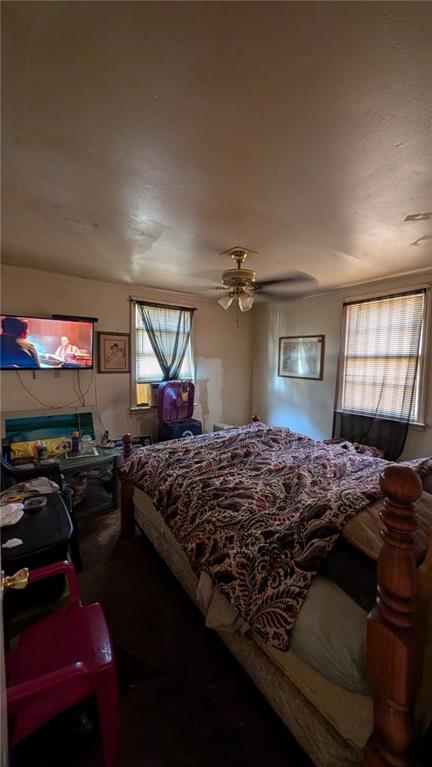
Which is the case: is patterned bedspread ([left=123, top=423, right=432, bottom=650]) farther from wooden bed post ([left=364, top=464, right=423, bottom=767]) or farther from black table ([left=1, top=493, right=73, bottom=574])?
black table ([left=1, top=493, right=73, bottom=574])

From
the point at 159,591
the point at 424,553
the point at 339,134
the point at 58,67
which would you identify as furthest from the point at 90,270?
the point at 424,553

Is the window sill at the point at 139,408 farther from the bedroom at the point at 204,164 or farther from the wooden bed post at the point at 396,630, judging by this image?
the wooden bed post at the point at 396,630

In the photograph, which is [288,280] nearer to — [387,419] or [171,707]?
[387,419]

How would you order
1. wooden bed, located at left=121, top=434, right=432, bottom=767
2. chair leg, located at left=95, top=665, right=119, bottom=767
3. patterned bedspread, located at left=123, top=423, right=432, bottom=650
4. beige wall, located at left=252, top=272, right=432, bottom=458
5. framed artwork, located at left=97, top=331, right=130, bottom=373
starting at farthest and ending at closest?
framed artwork, located at left=97, top=331, right=130, bottom=373 < beige wall, located at left=252, top=272, right=432, bottom=458 < patterned bedspread, located at left=123, top=423, right=432, bottom=650 < chair leg, located at left=95, top=665, right=119, bottom=767 < wooden bed, located at left=121, top=434, right=432, bottom=767

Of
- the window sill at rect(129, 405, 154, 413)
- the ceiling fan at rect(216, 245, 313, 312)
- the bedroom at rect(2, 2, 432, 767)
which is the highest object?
the bedroom at rect(2, 2, 432, 767)

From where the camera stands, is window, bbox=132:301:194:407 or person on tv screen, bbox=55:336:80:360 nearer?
person on tv screen, bbox=55:336:80:360

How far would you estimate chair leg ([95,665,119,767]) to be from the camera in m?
1.02

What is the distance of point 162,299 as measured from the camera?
4309mm

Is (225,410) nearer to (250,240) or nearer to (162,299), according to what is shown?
(162,299)

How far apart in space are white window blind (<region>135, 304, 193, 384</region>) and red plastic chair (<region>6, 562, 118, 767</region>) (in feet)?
9.97

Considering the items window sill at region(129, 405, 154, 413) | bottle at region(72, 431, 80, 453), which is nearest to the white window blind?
window sill at region(129, 405, 154, 413)

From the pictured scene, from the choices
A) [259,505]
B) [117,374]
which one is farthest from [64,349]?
[259,505]

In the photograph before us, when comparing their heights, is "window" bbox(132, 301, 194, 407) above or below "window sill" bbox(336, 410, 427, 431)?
above

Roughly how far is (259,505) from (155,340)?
3049 mm
